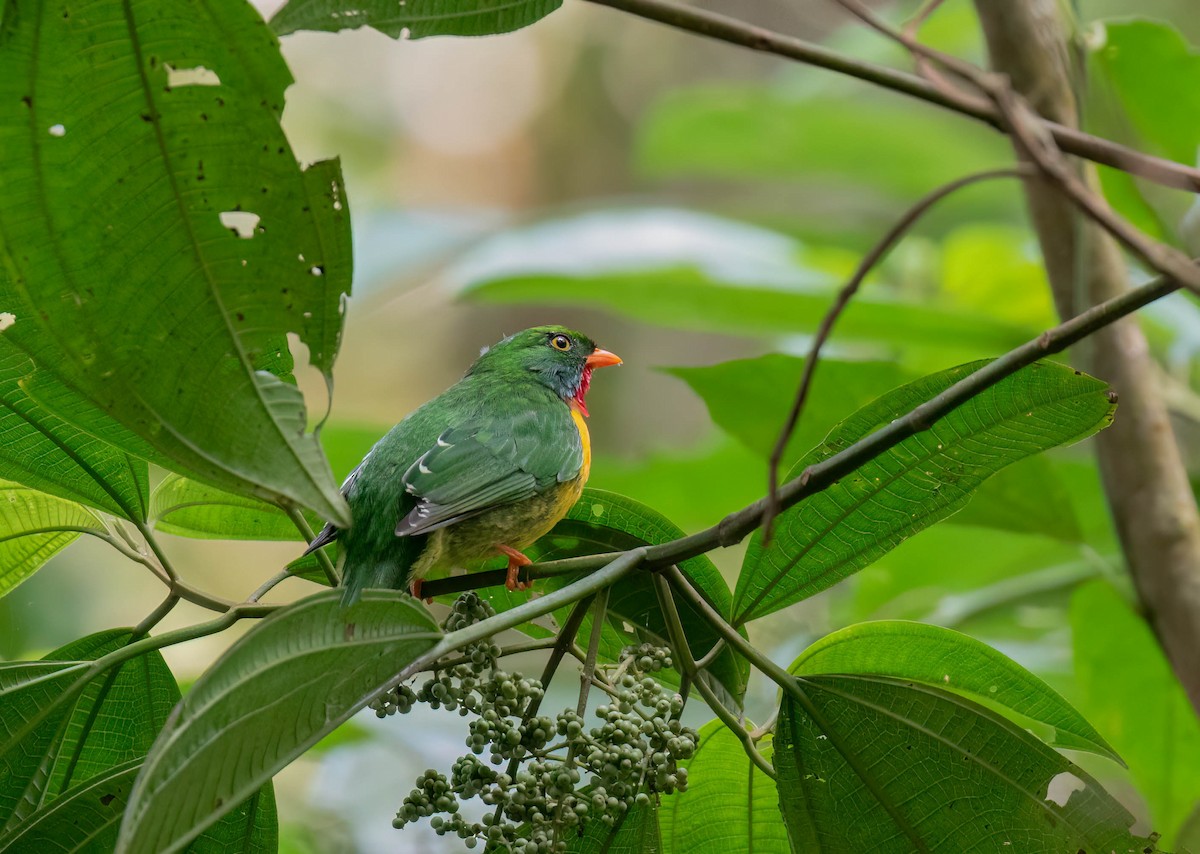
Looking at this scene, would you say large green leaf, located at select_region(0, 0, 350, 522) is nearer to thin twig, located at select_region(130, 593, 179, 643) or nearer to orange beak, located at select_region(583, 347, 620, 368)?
thin twig, located at select_region(130, 593, 179, 643)

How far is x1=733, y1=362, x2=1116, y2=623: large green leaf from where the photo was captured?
1270 millimetres

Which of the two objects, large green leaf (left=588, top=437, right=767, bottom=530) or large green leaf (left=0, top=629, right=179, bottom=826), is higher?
large green leaf (left=588, top=437, right=767, bottom=530)

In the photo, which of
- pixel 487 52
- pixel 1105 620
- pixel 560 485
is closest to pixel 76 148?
pixel 560 485

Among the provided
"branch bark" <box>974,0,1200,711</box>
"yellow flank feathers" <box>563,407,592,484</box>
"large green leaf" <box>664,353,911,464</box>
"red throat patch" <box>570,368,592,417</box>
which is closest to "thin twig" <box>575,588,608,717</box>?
"large green leaf" <box>664,353,911,464</box>

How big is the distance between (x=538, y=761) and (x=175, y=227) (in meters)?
0.69

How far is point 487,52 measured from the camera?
1203 centimetres

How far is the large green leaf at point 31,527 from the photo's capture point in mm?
1481

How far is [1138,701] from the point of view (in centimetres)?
225

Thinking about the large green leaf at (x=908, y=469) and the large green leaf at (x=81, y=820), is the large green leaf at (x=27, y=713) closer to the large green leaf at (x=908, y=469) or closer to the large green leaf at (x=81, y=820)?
the large green leaf at (x=81, y=820)

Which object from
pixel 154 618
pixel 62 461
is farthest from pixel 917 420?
pixel 62 461

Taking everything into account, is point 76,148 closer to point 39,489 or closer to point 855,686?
point 39,489

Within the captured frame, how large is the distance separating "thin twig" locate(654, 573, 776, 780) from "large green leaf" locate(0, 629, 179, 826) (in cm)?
68

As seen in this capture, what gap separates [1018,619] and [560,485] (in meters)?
1.36

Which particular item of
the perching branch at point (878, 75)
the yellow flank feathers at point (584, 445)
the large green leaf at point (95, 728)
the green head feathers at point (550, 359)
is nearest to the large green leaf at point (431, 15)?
the perching branch at point (878, 75)
